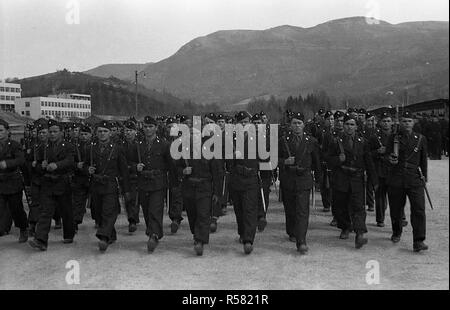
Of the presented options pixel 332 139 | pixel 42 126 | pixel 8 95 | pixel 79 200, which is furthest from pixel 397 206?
pixel 8 95

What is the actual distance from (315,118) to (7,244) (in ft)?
24.7

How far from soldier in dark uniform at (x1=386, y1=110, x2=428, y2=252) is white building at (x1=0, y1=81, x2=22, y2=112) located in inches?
2994

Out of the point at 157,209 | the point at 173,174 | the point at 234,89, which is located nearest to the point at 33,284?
the point at 157,209

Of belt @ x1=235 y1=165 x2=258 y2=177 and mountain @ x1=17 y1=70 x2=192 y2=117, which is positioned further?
mountain @ x1=17 y1=70 x2=192 y2=117

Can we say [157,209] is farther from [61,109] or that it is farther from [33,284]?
[61,109]

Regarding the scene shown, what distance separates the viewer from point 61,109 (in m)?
80.2

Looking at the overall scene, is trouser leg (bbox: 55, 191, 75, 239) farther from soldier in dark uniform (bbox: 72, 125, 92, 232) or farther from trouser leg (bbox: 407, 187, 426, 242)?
trouser leg (bbox: 407, 187, 426, 242)

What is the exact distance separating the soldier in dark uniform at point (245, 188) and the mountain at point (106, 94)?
269 feet

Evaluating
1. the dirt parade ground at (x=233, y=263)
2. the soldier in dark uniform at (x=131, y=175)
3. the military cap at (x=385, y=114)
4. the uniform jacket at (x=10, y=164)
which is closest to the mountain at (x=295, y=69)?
the military cap at (x=385, y=114)

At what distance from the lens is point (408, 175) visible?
6.62 meters

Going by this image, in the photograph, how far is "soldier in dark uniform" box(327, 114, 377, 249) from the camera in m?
7.02

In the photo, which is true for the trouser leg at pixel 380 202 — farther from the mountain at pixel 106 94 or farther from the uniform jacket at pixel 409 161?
the mountain at pixel 106 94

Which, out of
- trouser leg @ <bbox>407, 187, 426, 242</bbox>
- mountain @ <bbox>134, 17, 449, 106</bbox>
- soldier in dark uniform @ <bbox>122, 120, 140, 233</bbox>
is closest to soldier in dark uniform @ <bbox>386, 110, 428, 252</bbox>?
trouser leg @ <bbox>407, 187, 426, 242</bbox>

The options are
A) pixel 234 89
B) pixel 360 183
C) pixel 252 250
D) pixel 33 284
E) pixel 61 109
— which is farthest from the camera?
pixel 234 89
